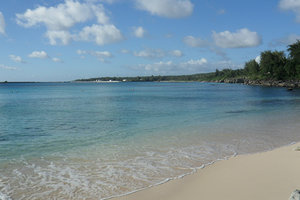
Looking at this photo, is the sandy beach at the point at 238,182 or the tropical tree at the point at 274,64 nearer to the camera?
the sandy beach at the point at 238,182

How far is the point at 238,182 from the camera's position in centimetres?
674

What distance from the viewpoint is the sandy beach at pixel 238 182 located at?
601 centimetres

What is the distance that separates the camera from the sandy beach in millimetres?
6008

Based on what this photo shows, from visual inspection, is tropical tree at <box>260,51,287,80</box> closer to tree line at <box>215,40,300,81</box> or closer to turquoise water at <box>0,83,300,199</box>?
tree line at <box>215,40,300,81</box>

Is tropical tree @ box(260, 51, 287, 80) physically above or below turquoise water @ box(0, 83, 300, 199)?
above

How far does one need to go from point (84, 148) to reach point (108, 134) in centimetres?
321

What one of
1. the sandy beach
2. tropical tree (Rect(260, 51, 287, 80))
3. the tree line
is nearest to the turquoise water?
the sandy beach

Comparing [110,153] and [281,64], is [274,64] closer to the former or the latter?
[281,64]

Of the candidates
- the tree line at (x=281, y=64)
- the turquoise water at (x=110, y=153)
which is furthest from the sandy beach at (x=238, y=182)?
the tree line at (x=281, y=64)

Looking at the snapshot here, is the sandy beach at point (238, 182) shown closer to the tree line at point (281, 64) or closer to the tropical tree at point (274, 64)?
the tree line at point (281, 64)

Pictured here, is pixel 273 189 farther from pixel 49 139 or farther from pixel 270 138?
pixel 49 139

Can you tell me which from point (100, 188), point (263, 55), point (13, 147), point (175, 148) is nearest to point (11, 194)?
point (100, 188)

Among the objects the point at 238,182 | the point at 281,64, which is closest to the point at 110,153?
the point at 238,182

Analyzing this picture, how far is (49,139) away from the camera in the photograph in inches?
506
